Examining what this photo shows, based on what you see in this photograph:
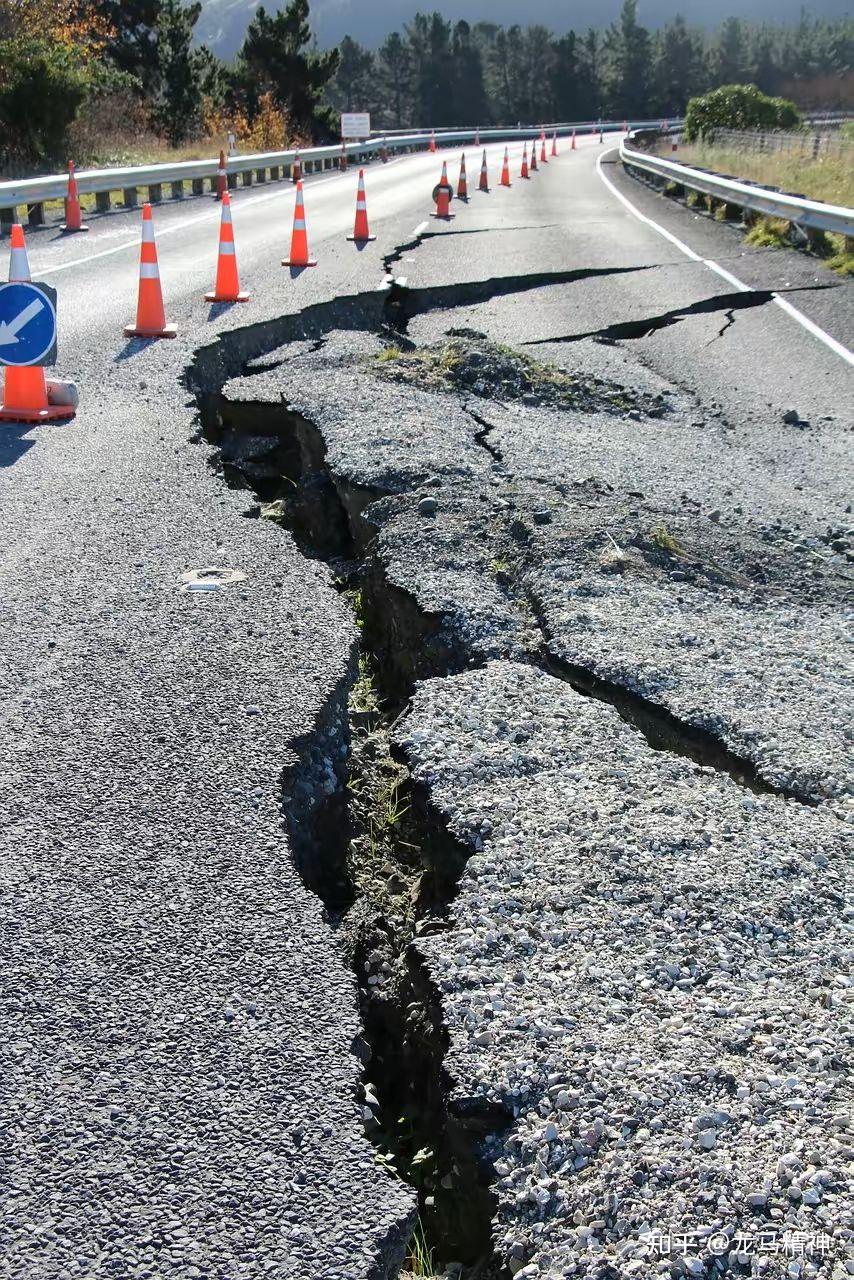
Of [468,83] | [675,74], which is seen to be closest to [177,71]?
[468,83]

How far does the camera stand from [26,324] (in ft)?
21.8

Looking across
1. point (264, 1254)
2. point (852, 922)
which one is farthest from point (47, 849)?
point (852, 922)

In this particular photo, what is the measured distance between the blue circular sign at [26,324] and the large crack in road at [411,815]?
4.68 feet

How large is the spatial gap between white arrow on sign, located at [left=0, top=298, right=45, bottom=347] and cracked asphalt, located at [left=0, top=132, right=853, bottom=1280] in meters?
0.51

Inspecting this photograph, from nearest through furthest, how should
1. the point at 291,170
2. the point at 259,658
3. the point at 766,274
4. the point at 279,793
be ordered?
the point at 279,793 → the point at 259,658 → the point at 766,274 → the point at 291,170

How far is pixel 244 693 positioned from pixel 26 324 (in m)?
4.00

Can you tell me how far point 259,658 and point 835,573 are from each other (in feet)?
7.42

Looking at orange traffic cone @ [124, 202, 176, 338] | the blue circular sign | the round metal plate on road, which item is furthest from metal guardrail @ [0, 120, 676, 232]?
the round metal plate on road

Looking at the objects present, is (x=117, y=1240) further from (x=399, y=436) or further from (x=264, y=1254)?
(x=399, y=436)

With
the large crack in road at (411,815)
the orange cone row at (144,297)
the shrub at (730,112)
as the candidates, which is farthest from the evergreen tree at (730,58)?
the large crack in road at (411,815)

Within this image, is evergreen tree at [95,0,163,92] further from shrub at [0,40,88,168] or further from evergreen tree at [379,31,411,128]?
evergreen tree at [379,31,411,128]

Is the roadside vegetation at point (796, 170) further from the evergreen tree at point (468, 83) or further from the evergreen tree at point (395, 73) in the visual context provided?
the evergreen tree at point (395, 73)

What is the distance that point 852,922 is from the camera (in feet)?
8.36

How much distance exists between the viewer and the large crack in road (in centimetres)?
212
